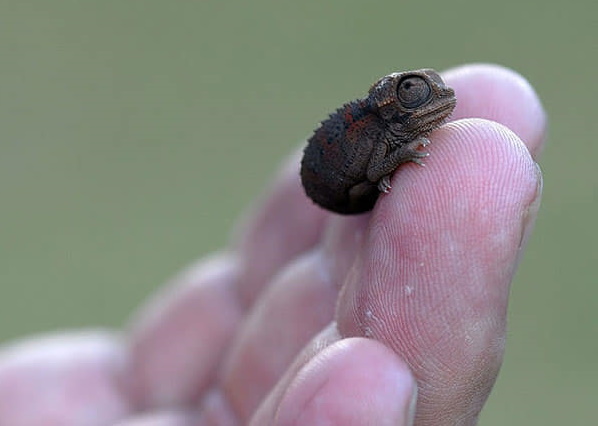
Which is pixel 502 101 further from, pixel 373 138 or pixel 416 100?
pixel 373 138

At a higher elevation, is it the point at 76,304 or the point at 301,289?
the point at 301,289

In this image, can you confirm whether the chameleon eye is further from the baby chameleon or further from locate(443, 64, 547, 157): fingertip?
locate(443, 64, 547, 157): fingertip

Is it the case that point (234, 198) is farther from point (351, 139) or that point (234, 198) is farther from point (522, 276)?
point (351, 139)

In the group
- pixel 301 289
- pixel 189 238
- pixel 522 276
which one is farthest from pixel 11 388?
pixel 522 276

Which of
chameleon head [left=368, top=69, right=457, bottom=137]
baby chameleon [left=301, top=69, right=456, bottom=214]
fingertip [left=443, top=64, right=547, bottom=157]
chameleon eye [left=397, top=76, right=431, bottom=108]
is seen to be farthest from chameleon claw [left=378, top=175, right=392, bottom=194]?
fingertip [left=443, top=64, right=547, bottom=157]

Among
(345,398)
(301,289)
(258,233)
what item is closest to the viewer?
(345,398)

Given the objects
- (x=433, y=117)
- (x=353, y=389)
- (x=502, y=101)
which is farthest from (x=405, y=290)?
(x=502, y=101)

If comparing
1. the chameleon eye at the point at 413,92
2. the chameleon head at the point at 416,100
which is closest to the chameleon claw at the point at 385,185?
the chameleon head at the point at 416,100
